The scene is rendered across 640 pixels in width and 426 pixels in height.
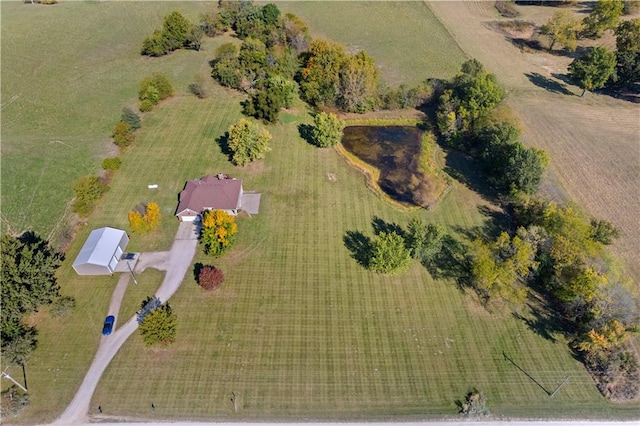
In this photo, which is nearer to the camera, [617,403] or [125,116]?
[617,403]

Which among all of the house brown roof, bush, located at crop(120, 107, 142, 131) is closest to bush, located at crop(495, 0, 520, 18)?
the house brown roof

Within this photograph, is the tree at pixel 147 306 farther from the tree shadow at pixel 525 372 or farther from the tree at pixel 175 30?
the tree at pixel 175 30

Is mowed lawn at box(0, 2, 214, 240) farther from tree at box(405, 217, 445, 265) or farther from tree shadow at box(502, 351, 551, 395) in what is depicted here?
tree shadow at box(502, 351, 551, 395)

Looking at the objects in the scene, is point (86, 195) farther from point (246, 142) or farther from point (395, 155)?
point (395, 155)

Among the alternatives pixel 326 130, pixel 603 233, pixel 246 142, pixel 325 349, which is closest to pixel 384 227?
pixel 325 349

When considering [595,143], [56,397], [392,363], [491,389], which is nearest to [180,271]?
[56,397]

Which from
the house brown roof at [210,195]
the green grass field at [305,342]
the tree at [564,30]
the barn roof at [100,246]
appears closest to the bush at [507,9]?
the tree at [564,30]

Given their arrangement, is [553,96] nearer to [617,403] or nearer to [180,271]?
[617,403]
